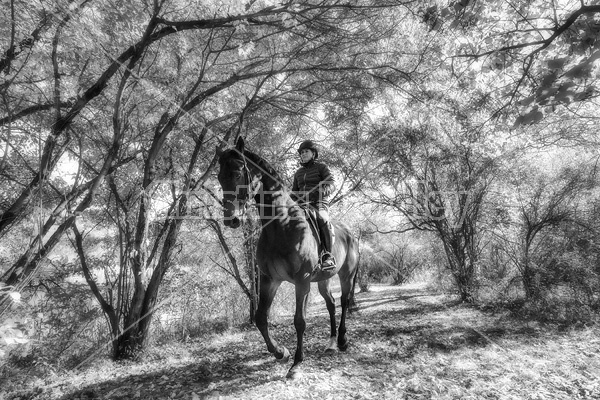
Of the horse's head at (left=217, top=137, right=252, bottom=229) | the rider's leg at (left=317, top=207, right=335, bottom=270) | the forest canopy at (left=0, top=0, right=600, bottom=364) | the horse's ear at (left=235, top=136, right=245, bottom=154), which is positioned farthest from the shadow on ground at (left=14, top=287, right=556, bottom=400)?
the horse's ear at (left=235, top=136, right=245, bottom=154)

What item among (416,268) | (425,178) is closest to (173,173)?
(425,178)

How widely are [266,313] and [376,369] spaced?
2.01 metres

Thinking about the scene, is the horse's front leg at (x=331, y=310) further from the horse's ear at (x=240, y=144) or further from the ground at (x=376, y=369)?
the horse's ear at (x=240, y=144)

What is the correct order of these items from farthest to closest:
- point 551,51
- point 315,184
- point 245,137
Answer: point 245,137 → point 315,184 → point 551,51

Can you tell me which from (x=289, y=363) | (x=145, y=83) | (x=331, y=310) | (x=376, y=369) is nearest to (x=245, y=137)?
(x=145, y=83)

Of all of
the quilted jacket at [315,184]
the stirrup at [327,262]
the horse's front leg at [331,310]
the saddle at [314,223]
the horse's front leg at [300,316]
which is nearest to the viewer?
the horse's front leg at [300,316]

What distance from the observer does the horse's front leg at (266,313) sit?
14.9 ft

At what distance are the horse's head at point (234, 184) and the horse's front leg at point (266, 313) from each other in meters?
1.41

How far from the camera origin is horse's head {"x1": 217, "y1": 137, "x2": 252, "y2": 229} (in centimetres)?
361

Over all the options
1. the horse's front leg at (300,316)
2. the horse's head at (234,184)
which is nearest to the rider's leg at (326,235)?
the horse's front leg at (300,316)

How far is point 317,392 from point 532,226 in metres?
8.19

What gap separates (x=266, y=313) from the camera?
4547mm

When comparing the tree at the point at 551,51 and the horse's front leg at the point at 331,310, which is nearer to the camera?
the tree at the point at 551,51

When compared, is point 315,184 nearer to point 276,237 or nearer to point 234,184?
point 276,237
